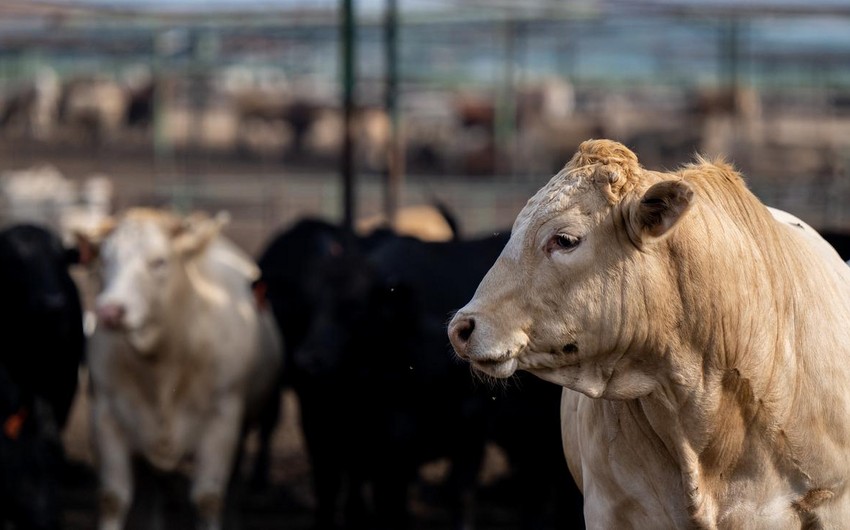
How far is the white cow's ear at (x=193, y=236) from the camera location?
599cm

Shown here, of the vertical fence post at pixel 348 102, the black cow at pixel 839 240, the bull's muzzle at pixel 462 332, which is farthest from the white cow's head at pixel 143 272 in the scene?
the bull's muzzle at pixel 462 332

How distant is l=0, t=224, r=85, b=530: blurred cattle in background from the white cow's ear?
1.88ft

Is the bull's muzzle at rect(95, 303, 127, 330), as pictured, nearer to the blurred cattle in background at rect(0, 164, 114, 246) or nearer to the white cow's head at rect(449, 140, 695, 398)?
the white cow's head at rect(449, 140, 695, 398)

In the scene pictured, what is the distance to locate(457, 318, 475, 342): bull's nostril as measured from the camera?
2.84 metres

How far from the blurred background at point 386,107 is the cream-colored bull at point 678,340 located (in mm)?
2985

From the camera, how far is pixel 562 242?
9.45 ft

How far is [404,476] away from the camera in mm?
5691

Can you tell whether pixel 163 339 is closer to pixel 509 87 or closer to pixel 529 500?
pixel 529 500

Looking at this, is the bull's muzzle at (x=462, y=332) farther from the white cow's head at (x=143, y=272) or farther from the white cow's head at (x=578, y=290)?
the white cow's head at (x=143, y=272)

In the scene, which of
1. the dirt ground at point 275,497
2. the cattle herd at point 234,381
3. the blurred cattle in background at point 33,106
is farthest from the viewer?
the blurred cattle in background at point 33,106

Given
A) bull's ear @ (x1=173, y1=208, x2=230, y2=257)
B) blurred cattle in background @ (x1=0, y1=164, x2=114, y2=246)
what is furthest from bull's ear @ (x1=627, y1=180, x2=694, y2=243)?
blurred cattle in background @ (x1=0, y1=164, x2=114, y2=246)

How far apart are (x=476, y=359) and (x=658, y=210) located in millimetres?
500

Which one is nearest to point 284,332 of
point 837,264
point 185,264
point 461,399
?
point 185,264

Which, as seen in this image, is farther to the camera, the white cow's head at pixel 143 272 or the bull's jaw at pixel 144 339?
the bull's jaw at pixel 144 339
